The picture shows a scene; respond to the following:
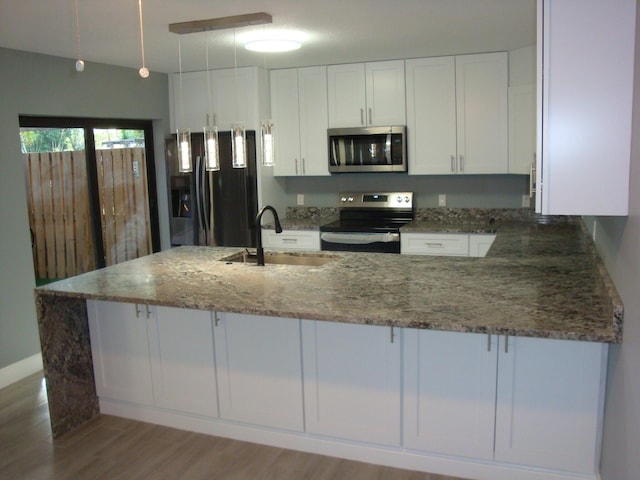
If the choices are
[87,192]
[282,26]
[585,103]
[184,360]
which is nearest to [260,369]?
[184,360]

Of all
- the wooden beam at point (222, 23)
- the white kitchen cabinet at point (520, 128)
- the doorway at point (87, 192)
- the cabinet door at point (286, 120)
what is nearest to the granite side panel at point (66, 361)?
the doorway at point (87, 192)

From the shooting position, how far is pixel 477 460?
2561mm

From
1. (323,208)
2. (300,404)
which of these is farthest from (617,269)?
(323,208)

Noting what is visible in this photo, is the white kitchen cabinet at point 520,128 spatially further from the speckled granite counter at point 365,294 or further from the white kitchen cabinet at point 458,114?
the speckled granite counter at point 365,294

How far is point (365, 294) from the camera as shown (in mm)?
2617

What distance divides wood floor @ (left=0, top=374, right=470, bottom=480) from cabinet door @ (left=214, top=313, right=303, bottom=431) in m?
0.18

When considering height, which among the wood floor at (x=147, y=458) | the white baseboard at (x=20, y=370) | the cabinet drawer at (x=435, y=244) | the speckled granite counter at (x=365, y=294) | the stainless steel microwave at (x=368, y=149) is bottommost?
the wood floor at (x=147, y=458)

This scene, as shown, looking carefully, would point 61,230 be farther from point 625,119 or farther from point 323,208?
point 625,119

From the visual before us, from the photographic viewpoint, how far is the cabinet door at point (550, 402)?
2.32m

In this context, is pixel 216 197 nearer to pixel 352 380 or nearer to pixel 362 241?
pixel 362 241

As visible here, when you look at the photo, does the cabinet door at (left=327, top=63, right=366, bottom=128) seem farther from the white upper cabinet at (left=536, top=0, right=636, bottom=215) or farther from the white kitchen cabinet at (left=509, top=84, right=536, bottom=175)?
the white upper cabinet at (left=536, top=0, right=636, bottom=215)

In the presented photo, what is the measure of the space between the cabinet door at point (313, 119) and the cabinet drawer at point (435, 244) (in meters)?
1.05

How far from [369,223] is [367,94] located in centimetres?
117

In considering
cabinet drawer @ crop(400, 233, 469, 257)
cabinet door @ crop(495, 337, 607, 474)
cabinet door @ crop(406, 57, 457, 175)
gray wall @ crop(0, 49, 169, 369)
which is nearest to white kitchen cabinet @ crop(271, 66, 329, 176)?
cabinet door @ crop(406, 57, 457, 175)
